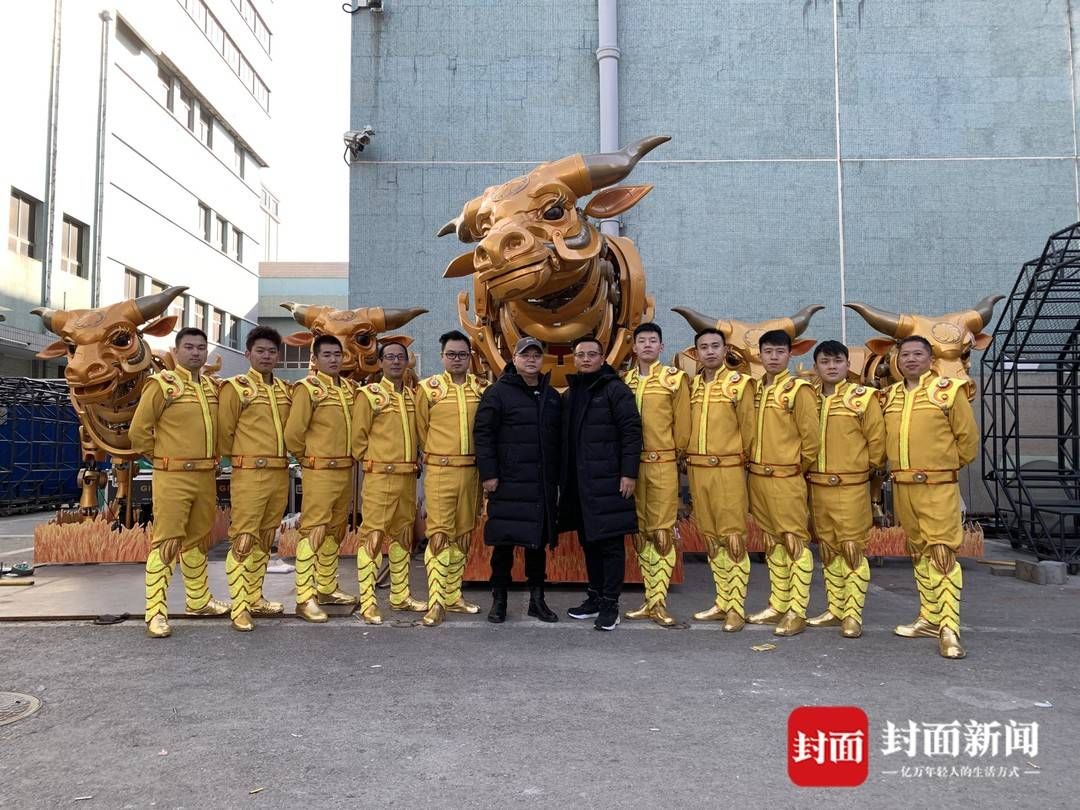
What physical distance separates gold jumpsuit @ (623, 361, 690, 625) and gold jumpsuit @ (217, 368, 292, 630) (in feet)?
7.01

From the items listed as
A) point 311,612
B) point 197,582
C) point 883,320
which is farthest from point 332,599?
point 883,320

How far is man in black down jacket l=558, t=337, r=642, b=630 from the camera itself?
427cm

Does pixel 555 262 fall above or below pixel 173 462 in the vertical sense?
above

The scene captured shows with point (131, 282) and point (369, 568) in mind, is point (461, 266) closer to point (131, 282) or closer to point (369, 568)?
point (369, 568)

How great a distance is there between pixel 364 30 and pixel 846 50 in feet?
20.4

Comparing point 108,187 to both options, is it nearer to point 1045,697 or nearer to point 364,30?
point 364,30

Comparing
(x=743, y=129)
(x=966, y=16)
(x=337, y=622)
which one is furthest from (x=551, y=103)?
(x=337, y=622)

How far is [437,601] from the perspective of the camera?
4.49 meters

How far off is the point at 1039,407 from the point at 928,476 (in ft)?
24.5

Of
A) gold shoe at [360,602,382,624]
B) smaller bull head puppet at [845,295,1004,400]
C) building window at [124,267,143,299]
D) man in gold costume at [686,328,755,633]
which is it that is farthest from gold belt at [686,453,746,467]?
building window at [124,267,143,299]

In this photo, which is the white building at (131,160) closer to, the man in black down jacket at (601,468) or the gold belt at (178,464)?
the gold belt at (178,464)

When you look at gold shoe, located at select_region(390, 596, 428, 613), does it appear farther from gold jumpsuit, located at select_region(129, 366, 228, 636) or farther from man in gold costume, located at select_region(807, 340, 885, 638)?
man in gold costume, located at select_region(807, 340, 885, 638)

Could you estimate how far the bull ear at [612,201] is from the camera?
478 centimetres

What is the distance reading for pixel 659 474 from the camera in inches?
174
